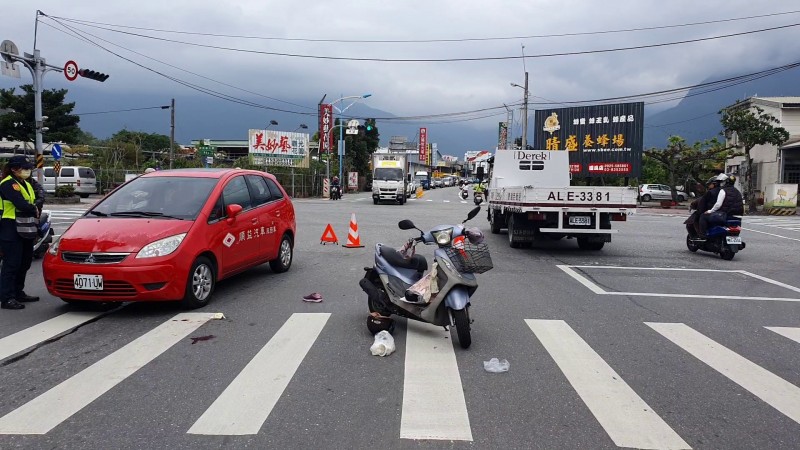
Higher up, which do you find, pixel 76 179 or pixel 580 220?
pixel 76 179

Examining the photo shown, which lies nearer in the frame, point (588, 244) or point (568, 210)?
point (568, 210)

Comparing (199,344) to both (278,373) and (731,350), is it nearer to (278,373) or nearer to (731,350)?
(278,373)

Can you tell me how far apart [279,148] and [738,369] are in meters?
47.3

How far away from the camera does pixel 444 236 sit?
5.48 meters

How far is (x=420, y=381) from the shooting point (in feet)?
14.9

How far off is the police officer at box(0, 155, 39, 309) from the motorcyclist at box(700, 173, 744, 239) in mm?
11851

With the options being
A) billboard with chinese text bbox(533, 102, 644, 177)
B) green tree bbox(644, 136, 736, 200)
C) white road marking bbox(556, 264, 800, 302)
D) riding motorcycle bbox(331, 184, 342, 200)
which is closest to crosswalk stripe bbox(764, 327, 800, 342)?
white road marking bbox(556, 264, 800, 302)

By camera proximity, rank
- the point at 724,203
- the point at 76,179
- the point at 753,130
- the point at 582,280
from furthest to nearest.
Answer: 1. the point at 753,130
2. the point at 76,179
3. the point at 724,203
4. the point at 582,280

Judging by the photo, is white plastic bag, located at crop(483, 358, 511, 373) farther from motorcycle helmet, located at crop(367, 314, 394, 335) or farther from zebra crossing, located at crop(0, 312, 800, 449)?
motorcycle helmet, located at crop(367, 314, 394, 335)

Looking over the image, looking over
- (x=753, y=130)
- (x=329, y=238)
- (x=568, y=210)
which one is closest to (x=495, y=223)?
(x=568, y=210)

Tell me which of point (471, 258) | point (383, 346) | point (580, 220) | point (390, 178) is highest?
point (390, 178)

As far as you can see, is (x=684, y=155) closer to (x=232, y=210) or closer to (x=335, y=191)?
(x=335, y=191)

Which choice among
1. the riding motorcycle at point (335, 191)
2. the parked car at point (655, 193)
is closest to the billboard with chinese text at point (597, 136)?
the parked car at point (655, 193)

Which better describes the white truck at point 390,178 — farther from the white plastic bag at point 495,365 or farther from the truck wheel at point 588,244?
the white plastic bag at point 495,365
